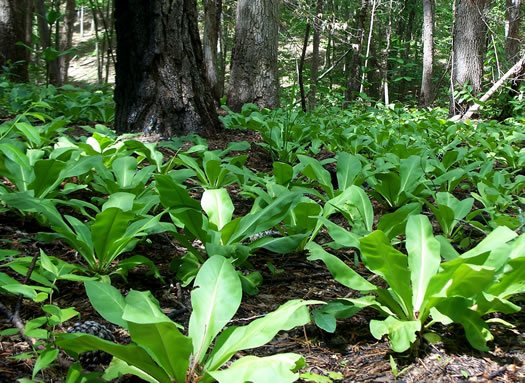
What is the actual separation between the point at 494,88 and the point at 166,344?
6.93 meters

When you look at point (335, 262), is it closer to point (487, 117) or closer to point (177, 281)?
point (177, 281)

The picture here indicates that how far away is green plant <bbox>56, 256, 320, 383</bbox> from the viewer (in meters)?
0.93

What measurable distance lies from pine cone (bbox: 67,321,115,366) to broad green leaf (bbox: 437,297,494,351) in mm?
1006

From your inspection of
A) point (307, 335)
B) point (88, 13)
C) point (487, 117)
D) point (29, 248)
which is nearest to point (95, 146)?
point (29, 248)

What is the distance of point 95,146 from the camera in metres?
2.87

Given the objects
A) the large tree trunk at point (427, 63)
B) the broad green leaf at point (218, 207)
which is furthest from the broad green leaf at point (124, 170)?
the large tree trunk at point (427, 63)

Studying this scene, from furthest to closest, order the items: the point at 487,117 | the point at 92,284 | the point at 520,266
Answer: the point at 487,117 < the point at 520,266 < the point at 92,284

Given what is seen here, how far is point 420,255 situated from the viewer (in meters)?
1.42

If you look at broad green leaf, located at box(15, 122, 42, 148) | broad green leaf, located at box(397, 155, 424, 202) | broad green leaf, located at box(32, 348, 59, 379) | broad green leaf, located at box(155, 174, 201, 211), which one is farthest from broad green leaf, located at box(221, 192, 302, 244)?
broad green leaf, located at box(15, 122, 42, 148)

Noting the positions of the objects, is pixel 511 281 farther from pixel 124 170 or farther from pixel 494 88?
pixel 494 88

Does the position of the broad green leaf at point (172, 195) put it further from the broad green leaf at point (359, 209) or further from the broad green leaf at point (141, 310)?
the broad green leaf at point (359, 209)

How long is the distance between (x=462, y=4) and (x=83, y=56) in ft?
116

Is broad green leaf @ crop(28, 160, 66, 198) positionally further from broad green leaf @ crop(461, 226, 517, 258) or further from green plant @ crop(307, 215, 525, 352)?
broad green leaf @ crop(461, 226, 517, 258)

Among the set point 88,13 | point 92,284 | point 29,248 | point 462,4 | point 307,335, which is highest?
point 88,13
